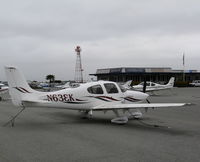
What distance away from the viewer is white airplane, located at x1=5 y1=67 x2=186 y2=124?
999 centimetres

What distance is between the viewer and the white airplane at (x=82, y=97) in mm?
9992

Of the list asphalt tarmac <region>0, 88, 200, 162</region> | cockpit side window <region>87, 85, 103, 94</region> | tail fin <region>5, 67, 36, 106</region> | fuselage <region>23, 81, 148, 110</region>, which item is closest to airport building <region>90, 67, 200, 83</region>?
fuselage <region>23, 81, 148, 110</region>

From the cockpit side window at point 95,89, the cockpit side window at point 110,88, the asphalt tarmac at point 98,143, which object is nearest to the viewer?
the asphalt tarmac at point 98,143

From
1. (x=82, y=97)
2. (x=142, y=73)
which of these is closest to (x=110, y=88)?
(x=82, y=97)

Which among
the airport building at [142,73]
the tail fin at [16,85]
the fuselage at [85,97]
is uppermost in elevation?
the tail fin at [16,85]

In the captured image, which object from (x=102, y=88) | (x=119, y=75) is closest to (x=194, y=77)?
(x=119, y=75)

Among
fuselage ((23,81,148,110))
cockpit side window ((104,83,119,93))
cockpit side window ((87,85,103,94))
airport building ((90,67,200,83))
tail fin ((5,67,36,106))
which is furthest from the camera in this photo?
airport building ((90,67,200,83))

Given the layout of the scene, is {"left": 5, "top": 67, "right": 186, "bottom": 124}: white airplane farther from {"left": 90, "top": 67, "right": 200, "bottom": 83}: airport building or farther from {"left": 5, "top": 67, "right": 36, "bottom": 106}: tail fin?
{"left": 90, "top": 67, "right": 200, "bottom": 83}: airport building

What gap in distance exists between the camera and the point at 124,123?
1055cm

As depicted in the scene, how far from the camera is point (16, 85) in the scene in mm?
10031

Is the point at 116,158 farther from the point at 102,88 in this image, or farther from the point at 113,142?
the point at 102,88

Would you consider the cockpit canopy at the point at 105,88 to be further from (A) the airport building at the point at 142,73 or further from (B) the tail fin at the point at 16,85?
(A) the airport building at the point at 142,73

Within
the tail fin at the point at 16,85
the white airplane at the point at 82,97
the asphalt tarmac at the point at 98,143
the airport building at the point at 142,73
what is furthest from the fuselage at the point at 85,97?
the airport building at the point at 142,73

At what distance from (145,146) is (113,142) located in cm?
92
